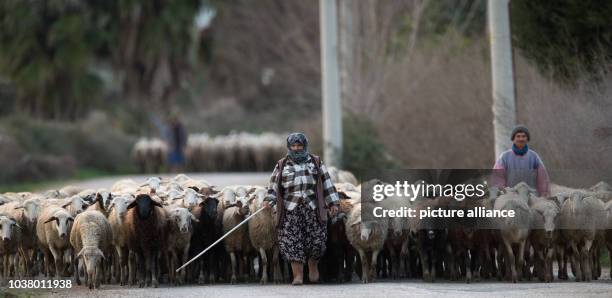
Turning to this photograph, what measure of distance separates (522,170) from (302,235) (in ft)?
9.19

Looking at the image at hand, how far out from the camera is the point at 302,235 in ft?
50.6

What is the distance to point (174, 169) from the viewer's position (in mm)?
38469

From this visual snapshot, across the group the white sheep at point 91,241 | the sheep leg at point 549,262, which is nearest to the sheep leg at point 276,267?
the white sheep at point 91,241

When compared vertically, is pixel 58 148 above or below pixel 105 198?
above

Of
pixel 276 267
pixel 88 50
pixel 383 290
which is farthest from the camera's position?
pixel 88 50

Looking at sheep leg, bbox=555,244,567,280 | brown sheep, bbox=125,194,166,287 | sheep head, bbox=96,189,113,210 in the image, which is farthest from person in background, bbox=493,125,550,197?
sheep head, bbox=96,189,113,210

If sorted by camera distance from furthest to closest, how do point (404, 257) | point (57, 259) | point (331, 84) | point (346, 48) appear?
point (346, 48), point (331, 84), point (57, 259), point (404, 257)

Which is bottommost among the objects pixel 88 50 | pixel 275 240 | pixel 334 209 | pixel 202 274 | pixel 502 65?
pixel 202 274

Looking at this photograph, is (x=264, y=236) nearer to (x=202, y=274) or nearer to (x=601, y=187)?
(x=202, y=274)

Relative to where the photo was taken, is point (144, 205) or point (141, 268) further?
point (141, 268)

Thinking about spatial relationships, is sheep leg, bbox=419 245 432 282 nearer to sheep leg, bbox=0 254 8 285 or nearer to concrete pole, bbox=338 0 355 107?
sheep leg, bbox=0 254 8 285

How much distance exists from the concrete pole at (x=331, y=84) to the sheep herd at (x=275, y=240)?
974 centimetres

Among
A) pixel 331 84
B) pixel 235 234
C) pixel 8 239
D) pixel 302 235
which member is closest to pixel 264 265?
pixel 235 234

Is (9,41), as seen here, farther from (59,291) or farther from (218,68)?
(59,291)
